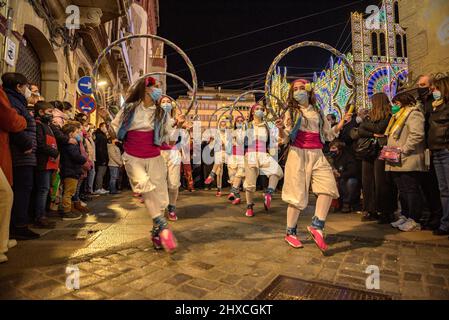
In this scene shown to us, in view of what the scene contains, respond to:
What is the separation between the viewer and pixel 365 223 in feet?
16.6

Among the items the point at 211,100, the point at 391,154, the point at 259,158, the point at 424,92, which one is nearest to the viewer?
the point at 391,154

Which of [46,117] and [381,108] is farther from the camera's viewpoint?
[381,108]

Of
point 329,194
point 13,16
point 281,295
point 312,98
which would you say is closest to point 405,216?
point 329,194

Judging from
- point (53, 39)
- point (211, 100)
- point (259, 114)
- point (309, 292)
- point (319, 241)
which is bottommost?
point (309, 292)

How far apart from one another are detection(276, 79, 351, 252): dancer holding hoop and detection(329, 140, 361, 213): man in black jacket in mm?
2618

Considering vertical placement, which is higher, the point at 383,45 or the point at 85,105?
the point at 383,45

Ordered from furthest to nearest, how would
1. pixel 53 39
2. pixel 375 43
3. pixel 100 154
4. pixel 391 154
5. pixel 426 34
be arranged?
pixel 375 43 → pixel 100 154 → pixel 53 39 → pixel 426 34 → pixel 391 154

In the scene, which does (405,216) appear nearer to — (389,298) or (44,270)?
(389,298)

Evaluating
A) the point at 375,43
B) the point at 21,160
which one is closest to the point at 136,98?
the point at 21,160

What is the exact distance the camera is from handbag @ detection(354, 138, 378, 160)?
5105 mm

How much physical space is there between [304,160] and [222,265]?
1690 mm

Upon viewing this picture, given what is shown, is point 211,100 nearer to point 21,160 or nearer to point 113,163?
point 113,163

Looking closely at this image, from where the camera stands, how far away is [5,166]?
10.9ft
